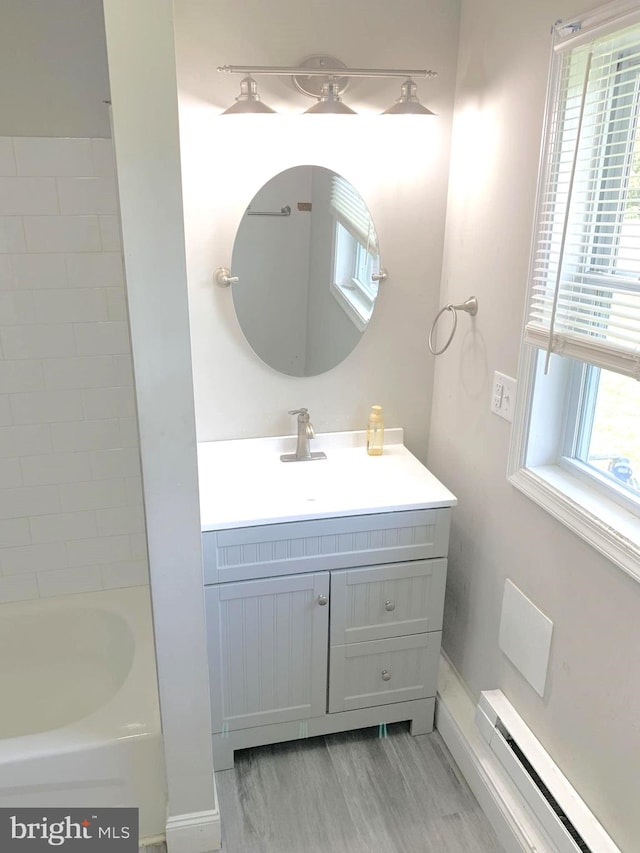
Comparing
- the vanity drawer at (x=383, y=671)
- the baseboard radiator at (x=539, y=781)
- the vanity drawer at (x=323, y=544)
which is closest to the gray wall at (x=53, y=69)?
the vanity drawer at (x=323, y=544)

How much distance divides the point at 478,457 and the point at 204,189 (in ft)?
3.84

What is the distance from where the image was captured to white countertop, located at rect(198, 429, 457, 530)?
1.91 meters

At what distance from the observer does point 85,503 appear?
235 cm

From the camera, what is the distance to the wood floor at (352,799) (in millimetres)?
1862

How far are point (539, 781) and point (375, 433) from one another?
1.13 metres

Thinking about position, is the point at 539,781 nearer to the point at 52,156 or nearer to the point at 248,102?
the point at 248,102

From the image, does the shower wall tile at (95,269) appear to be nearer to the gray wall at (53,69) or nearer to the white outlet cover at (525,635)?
the gray wall at (53,69)

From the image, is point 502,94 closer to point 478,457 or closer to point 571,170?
point 571,170

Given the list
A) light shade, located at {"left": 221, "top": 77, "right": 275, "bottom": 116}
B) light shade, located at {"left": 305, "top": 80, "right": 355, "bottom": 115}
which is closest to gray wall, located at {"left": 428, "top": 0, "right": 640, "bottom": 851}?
light shade, located at {"left": 305, "top": 80, "right": 355, "bottom": 115}

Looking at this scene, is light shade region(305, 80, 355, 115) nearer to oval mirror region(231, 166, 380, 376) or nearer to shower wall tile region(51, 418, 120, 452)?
oval mirror region(231, 166, 380, 376)

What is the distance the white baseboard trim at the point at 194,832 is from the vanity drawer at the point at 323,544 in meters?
0.62

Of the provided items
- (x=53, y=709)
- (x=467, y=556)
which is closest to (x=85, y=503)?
(x=53, y=709)

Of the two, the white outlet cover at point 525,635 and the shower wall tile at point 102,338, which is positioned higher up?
the shower wall tile at point 102,338

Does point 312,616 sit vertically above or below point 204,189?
below
